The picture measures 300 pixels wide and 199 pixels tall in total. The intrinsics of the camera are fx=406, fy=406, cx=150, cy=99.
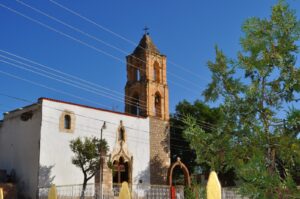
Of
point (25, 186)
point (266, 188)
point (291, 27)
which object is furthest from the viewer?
point (25, 186)

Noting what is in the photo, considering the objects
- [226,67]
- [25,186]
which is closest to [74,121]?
[25,186]

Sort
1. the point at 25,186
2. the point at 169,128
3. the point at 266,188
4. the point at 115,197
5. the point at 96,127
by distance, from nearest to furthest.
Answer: the point at 266,188 → the point at 115,197 → the point at 25,186 → the point at 96,127 → the point at 169,128

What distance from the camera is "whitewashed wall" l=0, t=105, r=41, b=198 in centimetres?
1996

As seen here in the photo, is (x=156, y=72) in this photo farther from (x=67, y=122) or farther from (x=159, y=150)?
(x=67, y=122)

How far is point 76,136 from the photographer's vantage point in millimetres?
21156

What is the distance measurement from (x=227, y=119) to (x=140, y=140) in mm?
20685

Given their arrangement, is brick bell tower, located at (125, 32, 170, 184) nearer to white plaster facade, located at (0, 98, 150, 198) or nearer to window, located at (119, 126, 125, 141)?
white plaster facade, located at (0, 98, 150, 198)

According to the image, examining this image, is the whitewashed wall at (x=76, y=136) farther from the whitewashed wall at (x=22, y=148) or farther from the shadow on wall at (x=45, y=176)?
the whitewashed wall at (x=22, y=148)

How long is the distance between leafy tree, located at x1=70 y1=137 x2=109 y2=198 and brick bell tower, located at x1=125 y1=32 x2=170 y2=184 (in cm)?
545

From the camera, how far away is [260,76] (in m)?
3.76

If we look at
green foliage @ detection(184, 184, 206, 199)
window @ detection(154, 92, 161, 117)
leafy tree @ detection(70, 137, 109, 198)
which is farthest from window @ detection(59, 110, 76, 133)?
green foliage @ detection(184, 184, 206, 199)

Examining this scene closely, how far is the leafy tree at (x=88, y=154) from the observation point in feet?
63.8

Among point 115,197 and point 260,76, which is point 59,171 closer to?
point 115,197

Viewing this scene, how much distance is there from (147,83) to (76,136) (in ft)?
21.9
